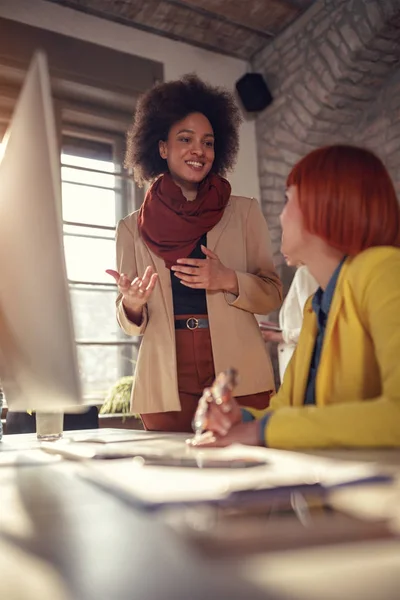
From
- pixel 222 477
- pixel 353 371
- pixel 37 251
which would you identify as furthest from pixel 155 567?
pixel 353 371

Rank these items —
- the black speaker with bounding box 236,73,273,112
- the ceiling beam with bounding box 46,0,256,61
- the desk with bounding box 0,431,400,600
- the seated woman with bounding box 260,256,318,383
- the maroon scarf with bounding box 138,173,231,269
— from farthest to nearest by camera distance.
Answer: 1. the black speaker with bounding box 236,73,273,112
2. the ceiling beam with bounding box 46,0,256,61
3. the seated woman with bounding box 260,256,318,383
4. the maroon scarf with bounding box 138,173,231,269
5. the desk with bounding box 0,431,400,600

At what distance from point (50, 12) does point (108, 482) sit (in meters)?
3.70

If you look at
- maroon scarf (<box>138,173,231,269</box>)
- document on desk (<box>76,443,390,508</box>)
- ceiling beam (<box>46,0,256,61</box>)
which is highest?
ceiling beam (<box>46,0,256,61</box>)

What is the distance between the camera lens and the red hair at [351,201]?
92 centimetres

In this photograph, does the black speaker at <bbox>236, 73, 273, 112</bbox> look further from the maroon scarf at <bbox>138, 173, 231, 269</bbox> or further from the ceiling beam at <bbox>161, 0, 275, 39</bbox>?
the maroon scarf at <bbox>138, 173, 231, 269</bbox>

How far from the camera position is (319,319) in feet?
3.26

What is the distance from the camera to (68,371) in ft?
2.03

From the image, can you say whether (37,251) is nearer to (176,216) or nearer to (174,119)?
(176,216)

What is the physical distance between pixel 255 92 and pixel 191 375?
3.09 metres

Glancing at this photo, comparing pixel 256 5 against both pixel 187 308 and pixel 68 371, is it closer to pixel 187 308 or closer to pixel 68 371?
pixel 187 308

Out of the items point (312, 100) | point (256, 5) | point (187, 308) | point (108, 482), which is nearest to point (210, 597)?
point (108, 482)

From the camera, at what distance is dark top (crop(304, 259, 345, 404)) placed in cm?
96

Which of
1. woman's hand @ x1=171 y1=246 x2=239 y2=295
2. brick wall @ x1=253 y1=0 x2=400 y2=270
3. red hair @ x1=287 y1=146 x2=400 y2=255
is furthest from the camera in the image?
brick wall @ x1=253 y1=0 x2=400 y2=270

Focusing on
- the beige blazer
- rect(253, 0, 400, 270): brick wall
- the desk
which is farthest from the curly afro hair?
rect(253, 0, 400, 270): brick wall
